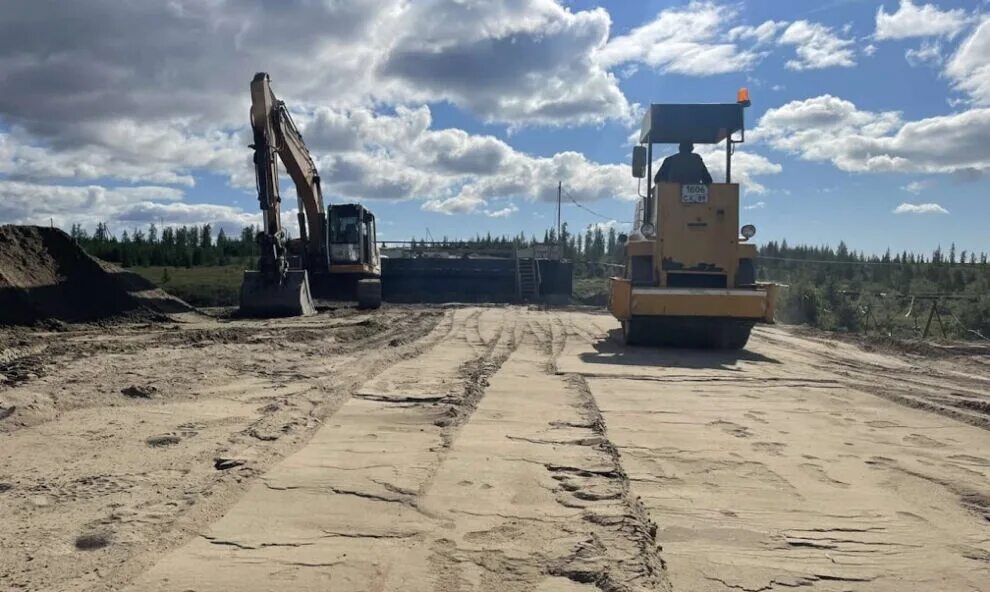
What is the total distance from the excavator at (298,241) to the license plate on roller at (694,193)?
34.8ft

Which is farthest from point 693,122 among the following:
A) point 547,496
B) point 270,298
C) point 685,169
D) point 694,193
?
point 270,298

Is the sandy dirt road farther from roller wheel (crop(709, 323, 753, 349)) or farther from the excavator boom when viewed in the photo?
the excavator boom

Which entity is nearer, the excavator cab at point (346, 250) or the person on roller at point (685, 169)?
the person on roller at point (685, 169)

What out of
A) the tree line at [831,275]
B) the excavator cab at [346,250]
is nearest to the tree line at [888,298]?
the tree line at [831,275]

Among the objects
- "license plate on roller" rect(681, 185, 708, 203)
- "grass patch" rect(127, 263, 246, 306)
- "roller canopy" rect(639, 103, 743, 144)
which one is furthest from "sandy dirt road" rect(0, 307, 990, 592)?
"grass patch" rect(127, 263, 246, 306)

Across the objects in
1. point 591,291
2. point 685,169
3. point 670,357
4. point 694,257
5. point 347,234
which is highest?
point 685,169

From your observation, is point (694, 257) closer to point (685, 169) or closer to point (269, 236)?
point (685, 169)

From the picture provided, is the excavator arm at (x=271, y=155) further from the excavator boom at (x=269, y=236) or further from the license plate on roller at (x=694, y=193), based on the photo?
the license plate on roller at (x=694, y=193)

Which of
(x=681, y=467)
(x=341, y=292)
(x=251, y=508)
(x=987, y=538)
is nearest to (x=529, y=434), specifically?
(x=681, y=467)

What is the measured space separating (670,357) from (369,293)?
14.1m

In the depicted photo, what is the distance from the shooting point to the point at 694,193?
42.0 ft

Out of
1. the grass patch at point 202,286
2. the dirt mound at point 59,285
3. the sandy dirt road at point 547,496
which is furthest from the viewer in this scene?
the grass patch at point 202,286

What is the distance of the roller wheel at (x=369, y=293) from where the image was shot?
2380cm

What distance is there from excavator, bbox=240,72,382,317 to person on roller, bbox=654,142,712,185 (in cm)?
1008
